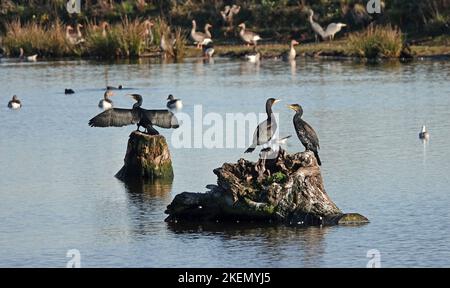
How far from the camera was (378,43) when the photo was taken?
4825 cm

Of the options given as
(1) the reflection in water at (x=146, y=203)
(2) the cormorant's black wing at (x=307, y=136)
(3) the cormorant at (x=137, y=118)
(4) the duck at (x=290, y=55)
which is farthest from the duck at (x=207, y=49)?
(2) the cormorant's black wing at (x=307, y=136)

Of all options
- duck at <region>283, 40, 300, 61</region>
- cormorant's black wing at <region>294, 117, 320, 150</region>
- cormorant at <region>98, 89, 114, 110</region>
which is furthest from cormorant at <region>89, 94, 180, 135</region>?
duck at <region>283, 40, 300, 61</region>

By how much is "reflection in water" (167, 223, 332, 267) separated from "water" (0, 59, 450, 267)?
3 cm

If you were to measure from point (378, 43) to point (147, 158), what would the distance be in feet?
80.5

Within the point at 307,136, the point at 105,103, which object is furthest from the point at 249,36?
the point at 307,136

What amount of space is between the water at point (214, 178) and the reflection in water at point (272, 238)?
3 cm

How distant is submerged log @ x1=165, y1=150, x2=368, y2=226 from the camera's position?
67.4 ft

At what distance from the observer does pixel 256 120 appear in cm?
3291

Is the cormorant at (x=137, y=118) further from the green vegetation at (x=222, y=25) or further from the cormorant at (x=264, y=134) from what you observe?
the green vegetation at (x=222, y=25)

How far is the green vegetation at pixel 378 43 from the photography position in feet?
156

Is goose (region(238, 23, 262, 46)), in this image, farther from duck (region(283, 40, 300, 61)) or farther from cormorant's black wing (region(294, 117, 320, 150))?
cormorant's black wing (region(294, 117, 320, 150))

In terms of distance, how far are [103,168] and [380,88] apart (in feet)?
47.6
